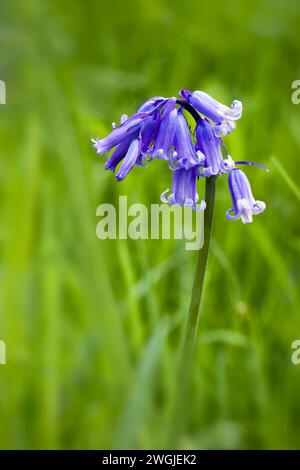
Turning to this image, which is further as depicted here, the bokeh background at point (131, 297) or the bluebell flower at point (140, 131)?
the bokeh background at point (131, 297)

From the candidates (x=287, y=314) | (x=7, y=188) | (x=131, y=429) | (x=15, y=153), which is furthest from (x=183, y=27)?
(x=131, y=429)

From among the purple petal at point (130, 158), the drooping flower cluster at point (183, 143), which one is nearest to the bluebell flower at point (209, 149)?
the drooping flower cluster at point (183, 143)

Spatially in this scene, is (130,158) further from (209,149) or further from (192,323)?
(192,323)

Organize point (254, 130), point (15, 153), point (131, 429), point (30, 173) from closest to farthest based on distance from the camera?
point (131, 429)
point (30, 173)
point (254, 130)
point (15, 153)

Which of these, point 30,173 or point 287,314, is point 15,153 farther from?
point 287,314

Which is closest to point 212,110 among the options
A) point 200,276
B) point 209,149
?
point 209,149

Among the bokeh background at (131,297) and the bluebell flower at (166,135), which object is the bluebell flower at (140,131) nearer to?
the bluebell flower at (166,135)

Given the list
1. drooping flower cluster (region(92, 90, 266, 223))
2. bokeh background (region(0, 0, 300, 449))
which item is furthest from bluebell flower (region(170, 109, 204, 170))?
bokeh background (region(0, 0, 300, 449))
